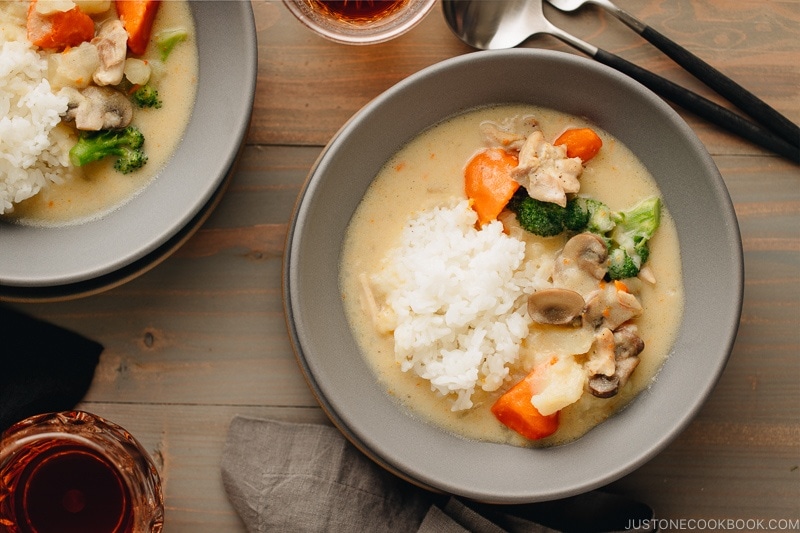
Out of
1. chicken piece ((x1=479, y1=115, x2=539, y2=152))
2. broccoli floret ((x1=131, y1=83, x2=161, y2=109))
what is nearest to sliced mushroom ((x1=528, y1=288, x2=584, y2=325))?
chicken piece ((x1=479, y1=115, x2=539, y2=152))

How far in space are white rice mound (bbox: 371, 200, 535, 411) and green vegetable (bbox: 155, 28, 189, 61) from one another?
1061 millimetres

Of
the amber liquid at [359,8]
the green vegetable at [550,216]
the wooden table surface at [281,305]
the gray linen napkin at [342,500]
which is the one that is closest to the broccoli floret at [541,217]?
the green vegetable at [550,216]

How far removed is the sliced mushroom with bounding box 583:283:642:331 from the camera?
231 cm

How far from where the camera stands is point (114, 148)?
2.44 m

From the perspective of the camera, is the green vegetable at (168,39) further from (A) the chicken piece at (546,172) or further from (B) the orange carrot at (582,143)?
(B) the orange carrot at (582,143)

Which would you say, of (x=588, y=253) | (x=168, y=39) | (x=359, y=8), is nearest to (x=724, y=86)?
(x=588, y=253)

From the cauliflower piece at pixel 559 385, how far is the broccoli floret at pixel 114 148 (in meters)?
1.57

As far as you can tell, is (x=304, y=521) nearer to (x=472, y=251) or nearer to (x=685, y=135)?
(x=472, y=251)

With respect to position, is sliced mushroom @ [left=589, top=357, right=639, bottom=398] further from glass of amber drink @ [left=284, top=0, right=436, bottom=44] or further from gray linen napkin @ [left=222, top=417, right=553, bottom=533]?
glass of amber drink @ [left=284, top=0, right=436, bottom=44]

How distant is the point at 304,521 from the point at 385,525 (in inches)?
11.0

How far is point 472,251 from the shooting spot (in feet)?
7.82

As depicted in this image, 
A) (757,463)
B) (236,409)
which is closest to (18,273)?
(236,409)

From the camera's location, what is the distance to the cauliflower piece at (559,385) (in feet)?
7.36

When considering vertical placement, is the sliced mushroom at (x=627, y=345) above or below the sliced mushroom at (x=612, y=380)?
above
